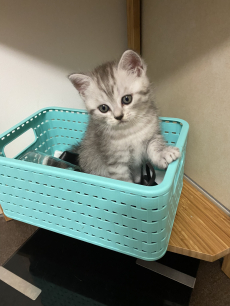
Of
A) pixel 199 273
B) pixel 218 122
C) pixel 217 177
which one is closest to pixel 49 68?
pixel 218 122

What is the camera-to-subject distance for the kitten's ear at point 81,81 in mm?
808

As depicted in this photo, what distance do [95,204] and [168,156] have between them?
28 cm

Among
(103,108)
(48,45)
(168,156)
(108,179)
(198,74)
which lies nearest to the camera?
(108,179)

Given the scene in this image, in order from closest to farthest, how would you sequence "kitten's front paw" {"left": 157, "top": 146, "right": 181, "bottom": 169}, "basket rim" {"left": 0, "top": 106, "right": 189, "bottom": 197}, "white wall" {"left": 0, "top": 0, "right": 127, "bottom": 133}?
"basket rim" {"left": 0, "top": 106, "right": 189, "bottom": 197}, "kitten's front paw" {"left": 157, "top": 146, "right": 181, "bottom": 169}, "white wall" {"left": 0, "top": 0, "right": 127, "bottom": 133}

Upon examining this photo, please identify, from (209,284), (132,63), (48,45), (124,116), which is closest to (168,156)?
(124,116)

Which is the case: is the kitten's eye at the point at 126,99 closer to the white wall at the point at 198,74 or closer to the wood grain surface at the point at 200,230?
the white wall at the point at 198,74

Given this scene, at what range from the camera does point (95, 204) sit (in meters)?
0.65

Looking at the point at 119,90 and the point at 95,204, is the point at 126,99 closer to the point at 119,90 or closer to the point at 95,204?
the point at 119,90

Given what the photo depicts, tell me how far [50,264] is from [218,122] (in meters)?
0.98

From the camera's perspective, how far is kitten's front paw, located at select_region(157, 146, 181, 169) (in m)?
0.69

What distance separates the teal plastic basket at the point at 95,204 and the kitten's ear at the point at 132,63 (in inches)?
11.1

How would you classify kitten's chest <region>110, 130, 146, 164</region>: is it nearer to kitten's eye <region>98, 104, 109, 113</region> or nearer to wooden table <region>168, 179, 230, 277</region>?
kitten's eye <region>98, 104, 109, 113</region>

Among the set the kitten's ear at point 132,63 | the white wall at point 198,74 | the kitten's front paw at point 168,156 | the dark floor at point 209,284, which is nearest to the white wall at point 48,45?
the white wall at point 198,74

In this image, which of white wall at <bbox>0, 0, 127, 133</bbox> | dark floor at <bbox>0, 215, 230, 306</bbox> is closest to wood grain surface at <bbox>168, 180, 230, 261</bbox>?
dark floor at <bbox>0, 215, 230, 306</bbox>
